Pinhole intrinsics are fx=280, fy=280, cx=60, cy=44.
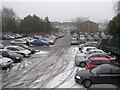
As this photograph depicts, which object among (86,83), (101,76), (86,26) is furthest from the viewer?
(86,26)

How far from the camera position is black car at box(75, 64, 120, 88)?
16.2 m

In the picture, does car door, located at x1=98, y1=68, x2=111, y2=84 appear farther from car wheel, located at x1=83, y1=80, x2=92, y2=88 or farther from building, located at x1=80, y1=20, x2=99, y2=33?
building, located at x1=80, y1=20, x2=99, y2=33

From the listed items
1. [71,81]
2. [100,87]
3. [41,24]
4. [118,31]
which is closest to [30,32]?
[41,24]

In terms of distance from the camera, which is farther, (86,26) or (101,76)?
(86,26)

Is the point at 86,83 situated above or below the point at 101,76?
below

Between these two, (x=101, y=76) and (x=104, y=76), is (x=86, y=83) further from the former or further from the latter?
(x=104, y=76)

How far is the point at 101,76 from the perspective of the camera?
1625 centimetres

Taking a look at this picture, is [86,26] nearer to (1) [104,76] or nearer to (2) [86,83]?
(2) [86,83]

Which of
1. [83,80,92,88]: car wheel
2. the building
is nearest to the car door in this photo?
[83,80,92,88]: car wheel

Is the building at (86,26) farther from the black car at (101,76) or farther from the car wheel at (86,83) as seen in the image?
the car wheel at (86,83)

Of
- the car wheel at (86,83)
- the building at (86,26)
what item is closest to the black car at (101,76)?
the car wheel at (86,83)

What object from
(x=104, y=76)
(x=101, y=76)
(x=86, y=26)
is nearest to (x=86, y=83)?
(x=101, y=76)

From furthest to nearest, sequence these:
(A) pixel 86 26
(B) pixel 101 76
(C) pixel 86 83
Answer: (A) pixel 86 26 < (C) pixel 86 83 < (B) pixel 101 76

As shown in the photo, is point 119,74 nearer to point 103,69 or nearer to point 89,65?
point 103,69
